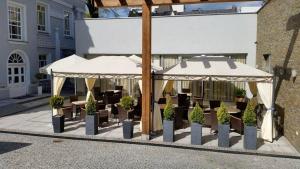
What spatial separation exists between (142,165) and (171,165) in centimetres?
83

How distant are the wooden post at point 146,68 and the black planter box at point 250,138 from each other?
11.2 ft

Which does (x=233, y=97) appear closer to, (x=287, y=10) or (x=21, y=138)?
(x=287, y=10)

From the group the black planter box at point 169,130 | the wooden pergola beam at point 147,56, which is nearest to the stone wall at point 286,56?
the wooden pergola beam at point 147,56

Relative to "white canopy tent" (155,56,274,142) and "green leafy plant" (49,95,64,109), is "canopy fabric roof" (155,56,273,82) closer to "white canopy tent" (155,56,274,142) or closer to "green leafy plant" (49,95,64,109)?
"white canopy tent" (155,56,274,142)

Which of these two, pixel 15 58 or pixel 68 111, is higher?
pixel 15 58

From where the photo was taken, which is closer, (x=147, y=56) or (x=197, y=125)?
(x=197, y=125)

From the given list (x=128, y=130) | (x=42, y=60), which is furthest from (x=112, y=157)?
(x=42, y=60)

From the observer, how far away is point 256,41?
685 inches

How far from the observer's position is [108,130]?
462 inches

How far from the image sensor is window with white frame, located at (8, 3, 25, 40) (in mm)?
20513

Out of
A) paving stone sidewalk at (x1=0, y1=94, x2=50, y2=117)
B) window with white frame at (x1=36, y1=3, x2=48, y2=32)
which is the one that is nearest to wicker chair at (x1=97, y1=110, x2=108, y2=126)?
paving stone sidewalk at (x1=0, y1=94, x2=50, y2=117)

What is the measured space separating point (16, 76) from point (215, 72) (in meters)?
16.1

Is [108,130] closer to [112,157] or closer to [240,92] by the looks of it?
[112,157]

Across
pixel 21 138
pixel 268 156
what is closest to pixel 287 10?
pixel 268 156
